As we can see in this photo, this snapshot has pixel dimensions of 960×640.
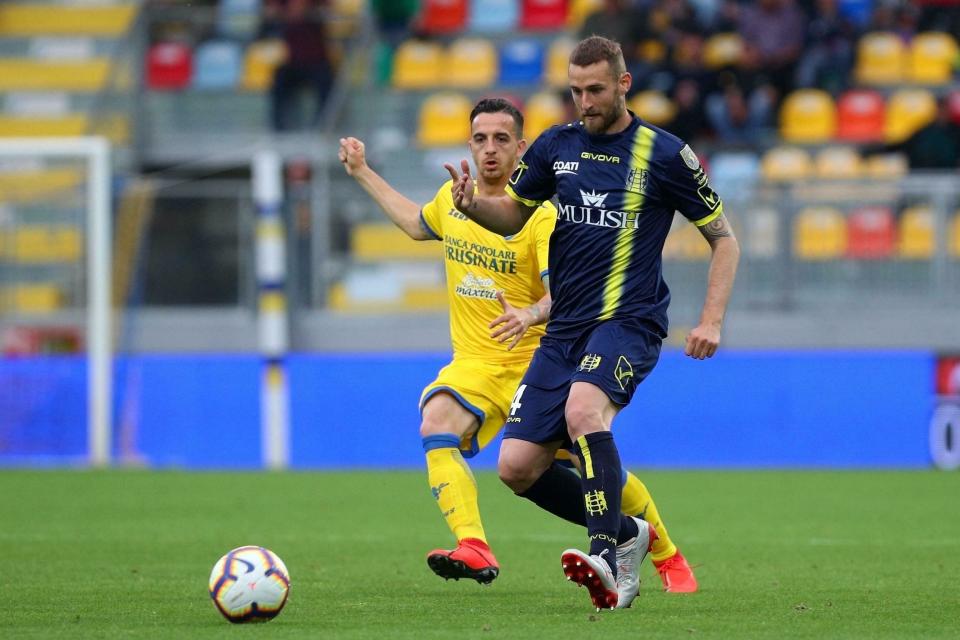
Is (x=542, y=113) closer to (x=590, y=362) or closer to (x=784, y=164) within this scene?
(x=784, y=164)

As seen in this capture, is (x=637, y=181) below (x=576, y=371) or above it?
above

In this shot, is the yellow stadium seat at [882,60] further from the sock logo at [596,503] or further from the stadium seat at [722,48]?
the sock logo at [596,503]

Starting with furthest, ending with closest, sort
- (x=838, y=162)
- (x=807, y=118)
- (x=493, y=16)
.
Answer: (x=493, y=16)
(x=807, y=118)
(x=838, y=162)

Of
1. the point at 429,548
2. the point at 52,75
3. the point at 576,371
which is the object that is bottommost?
the point at 429,548

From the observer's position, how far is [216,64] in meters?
21.2

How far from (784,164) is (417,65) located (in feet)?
16.3

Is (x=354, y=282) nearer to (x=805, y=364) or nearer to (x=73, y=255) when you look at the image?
(x=73, y=255)

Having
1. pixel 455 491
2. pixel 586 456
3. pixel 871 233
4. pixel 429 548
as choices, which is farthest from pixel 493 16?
pixel 586 456

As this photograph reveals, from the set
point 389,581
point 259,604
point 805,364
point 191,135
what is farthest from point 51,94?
point 259,604

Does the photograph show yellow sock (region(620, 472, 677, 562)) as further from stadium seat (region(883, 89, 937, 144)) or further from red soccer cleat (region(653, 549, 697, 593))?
stadium seat (region(883, 89, 937, 144))

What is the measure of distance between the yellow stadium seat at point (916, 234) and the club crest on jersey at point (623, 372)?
9568 millimetres

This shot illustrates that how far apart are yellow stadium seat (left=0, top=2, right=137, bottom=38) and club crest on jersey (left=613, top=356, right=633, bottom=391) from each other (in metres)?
17.4

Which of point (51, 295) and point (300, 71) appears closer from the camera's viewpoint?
point (51, 295)

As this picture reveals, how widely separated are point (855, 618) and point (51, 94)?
55.6 feet
